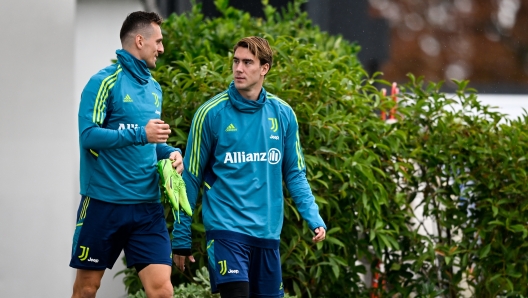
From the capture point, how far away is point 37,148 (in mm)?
6555

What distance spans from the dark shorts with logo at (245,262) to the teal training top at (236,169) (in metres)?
0.05

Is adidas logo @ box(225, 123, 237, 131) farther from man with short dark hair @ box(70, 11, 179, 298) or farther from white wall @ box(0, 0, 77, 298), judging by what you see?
white wall @ box(0, 0, 77, 298)

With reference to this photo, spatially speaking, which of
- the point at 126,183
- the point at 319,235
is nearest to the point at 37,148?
the point at 126,183

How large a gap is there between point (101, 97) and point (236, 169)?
2.69 feet

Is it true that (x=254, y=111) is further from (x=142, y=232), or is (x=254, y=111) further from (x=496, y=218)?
(x=496, y=218)

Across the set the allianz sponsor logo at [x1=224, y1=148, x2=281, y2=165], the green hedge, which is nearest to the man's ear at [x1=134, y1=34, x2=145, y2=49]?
the allianz sponsor logo at [x1=224, y1=148, x2=281, y2=165]

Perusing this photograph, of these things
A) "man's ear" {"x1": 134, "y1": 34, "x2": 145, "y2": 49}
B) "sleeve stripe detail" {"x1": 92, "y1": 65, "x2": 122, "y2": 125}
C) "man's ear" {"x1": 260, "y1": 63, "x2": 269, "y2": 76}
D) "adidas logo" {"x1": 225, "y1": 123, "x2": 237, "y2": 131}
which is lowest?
"adidas logo" {"x1": 225, "y1": 123, "x2": 237, "y2": 131}

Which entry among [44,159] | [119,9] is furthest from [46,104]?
[119,9]

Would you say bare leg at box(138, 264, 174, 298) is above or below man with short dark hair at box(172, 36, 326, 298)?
below

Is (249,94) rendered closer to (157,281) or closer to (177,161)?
(177,161)

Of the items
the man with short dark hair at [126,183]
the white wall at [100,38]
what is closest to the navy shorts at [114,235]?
the man with short dark hair at [126,183]

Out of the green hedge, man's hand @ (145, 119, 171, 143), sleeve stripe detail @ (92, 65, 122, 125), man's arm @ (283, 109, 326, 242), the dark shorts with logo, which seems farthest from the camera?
the green hedge

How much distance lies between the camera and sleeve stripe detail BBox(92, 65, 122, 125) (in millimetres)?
5559

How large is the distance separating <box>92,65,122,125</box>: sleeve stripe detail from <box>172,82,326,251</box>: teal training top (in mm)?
512
